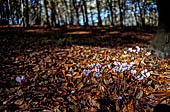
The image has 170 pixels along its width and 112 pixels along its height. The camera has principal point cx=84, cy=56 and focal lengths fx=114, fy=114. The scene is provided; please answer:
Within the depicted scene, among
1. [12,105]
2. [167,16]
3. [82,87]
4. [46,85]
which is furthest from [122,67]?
[167,16]

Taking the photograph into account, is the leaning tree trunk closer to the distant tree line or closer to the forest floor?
the forest floor

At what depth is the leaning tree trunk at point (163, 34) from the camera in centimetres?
333

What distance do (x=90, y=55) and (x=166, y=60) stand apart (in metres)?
2.07

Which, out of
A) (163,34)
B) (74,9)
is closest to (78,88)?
(163,34)

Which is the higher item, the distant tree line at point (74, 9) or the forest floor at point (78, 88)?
the distant tree line at point (74, 9)

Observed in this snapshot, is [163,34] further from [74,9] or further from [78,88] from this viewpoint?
[74,9]

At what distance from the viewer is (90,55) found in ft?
11.0

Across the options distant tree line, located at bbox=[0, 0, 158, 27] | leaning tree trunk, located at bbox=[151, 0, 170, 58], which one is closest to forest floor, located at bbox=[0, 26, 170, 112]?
leaning tree trunk, located at bbox=[151, 0, 170, 58]

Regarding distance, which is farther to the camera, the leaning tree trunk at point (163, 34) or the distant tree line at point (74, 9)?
the distant tree line at point (74, 9)

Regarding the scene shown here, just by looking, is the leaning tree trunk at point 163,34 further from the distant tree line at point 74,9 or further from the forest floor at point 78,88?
the distant tree line at point 74,9

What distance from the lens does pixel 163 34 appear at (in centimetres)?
352

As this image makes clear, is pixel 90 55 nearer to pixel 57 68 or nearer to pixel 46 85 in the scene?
pixel 57 68

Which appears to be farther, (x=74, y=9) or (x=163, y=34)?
(x=74, y=9)

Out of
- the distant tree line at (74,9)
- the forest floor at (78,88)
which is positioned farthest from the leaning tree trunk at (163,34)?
the distant tree line at (74,9)
